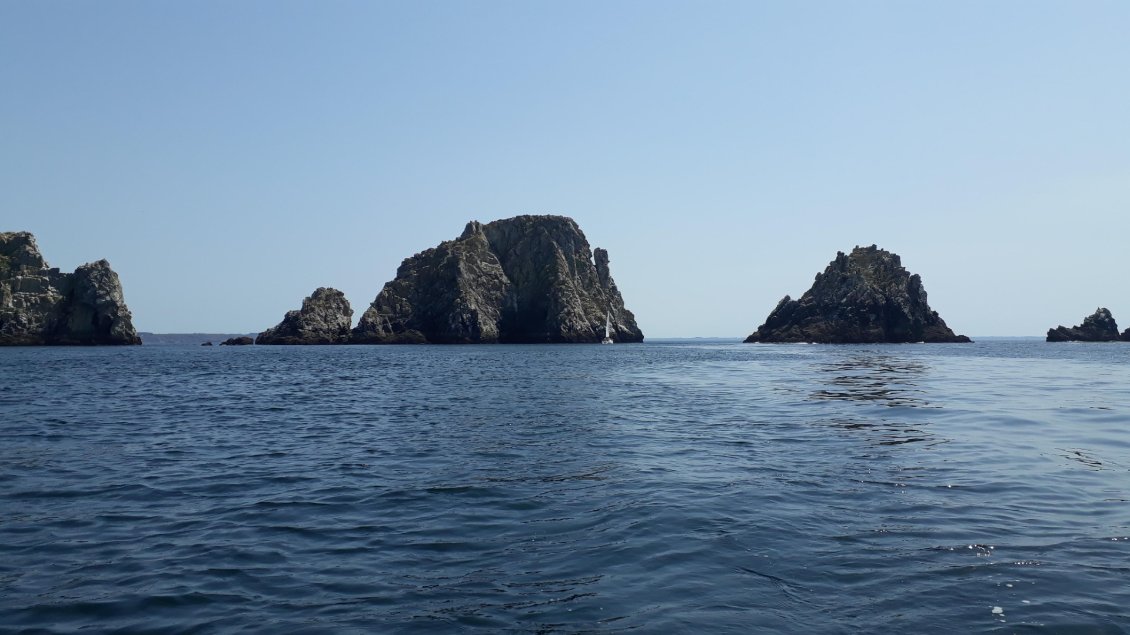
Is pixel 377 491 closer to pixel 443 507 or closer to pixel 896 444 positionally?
pixel 443 507

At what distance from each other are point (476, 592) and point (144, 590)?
471 cm

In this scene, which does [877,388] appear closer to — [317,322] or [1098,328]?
[317,322]

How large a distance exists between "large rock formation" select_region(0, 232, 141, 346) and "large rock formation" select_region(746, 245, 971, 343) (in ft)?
599

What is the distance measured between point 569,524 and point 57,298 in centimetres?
18942

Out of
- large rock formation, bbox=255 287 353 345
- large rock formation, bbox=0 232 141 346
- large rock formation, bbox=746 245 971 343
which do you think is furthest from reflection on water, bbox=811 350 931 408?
large rock formation, bbox=0 232 141 346

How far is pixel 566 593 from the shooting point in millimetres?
8719

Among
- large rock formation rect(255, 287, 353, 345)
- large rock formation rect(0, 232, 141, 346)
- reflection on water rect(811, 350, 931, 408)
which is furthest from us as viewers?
large rock formation rect(255, 287, 353, 345)

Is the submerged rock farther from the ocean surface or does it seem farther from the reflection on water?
the ocean surface

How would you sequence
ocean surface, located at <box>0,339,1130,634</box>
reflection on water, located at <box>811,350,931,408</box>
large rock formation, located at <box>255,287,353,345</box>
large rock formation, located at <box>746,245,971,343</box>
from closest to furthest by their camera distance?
ocean surface, located at <box>0,339,1130,634</box> < reflection on water, located at <box>811,350,931,408</box> < large rock formation, located at <box>746,245,971,343</box> < large rock formation, located at <box>255,287,353,345</box>

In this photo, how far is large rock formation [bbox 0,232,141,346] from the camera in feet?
495

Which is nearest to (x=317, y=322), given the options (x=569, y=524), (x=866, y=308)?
(x=866, y=308)

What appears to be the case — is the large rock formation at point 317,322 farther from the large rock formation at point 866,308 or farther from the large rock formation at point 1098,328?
the large rock formation at point 1098,328

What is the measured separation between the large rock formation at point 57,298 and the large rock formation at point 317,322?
39.7m

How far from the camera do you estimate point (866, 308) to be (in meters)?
176
